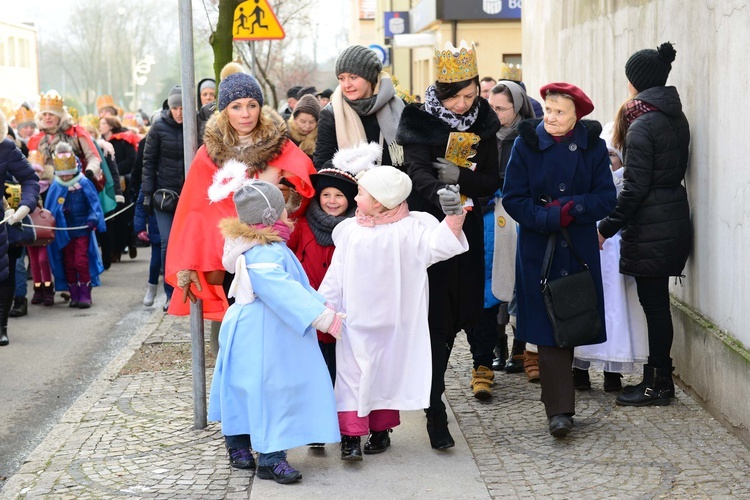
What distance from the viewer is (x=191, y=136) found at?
6.68 metres

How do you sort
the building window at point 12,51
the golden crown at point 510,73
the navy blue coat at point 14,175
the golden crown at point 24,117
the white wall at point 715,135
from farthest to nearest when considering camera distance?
the building window at point 12,51 → the golden crown at point 24,117 → the golden crown at point 510,73 → the navy blue coat at point 14,175 → the white wall at point 715,135

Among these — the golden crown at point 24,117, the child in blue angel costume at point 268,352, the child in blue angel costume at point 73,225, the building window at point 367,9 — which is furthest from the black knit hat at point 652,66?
the building window at point 367,9

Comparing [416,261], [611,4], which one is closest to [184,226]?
[416,261]

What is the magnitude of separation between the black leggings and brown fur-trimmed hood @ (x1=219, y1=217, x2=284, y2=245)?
8.44 feet

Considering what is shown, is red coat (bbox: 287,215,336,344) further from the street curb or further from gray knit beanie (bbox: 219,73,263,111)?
the street curb

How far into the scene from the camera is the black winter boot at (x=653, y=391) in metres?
7.14

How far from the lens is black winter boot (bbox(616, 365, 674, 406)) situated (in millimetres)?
A: 7145

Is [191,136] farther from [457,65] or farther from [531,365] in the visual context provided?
[531,365]

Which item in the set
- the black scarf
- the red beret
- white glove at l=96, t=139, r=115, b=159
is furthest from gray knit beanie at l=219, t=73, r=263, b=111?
white glove at l=96, t=139, r=115, b=159

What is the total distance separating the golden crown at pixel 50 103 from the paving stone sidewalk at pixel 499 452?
5503mm

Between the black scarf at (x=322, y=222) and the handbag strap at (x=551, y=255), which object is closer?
the black scarf at (x=322, y=222)

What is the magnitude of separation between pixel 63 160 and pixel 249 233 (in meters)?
7.18

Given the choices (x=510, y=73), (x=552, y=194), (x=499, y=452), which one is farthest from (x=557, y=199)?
(x=510, y=73)

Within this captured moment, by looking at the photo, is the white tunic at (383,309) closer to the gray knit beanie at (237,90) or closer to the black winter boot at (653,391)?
the gray knit beanie at (237,90)
